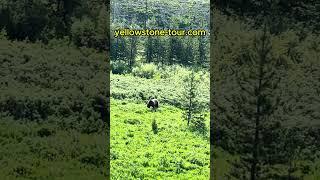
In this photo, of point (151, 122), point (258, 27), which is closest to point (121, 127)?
point (151, 122)

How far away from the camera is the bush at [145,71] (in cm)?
4091

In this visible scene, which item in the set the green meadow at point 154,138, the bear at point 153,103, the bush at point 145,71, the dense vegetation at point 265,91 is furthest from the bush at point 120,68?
the dense vegetation at point 265,91

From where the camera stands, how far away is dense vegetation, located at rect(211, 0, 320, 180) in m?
24.1

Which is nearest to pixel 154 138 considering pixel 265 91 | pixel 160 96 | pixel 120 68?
pixel 160 96

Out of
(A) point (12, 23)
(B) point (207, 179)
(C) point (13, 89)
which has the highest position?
(A) point (12, 23)

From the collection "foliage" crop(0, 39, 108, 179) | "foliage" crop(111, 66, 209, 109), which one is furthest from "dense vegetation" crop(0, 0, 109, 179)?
"foliage" crop(111, 66, 209, 109)

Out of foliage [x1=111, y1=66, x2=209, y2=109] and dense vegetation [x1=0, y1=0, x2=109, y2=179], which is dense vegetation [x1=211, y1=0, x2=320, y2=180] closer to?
foliage [x1=111, y1=66, x2=209, y2=109]

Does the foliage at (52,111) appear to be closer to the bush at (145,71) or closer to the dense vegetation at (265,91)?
the bush at (145,71)

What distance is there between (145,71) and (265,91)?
19.7m

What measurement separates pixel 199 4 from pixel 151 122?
1859 centimetres

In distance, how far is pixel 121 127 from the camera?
34.9 metres

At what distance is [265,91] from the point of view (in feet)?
78.0

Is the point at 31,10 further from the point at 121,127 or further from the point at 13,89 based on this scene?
the point at 121,127

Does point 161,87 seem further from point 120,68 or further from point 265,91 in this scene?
point 265,91
